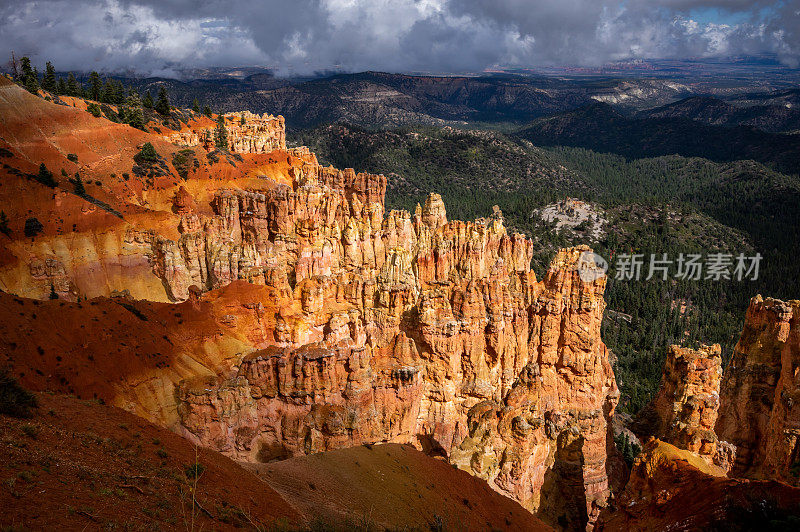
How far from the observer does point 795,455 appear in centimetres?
2162

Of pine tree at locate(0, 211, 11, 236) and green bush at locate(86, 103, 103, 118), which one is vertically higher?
green bush at locate(86, 103, 103, 118)

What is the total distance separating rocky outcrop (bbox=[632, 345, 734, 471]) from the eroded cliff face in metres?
3.11

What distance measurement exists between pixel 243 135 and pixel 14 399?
2459 inches

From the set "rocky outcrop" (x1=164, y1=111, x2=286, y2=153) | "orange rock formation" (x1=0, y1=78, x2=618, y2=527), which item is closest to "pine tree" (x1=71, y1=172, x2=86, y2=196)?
"orange rock formation" (x1=0, y1=78, x2=618, y2=527)

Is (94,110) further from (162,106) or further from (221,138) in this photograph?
(221,138)

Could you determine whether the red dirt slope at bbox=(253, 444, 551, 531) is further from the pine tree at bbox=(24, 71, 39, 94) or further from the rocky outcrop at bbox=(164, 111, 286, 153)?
the pine tree at bbox=(24, 71, 39, 94)

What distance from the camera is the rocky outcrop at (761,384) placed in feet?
94.3

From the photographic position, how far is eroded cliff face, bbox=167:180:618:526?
24266mm

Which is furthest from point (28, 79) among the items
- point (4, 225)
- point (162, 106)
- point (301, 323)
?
point (301, 323)

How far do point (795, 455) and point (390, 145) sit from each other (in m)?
147

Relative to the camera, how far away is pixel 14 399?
13750 millimetres

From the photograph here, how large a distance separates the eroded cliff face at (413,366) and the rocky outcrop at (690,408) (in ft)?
10.2

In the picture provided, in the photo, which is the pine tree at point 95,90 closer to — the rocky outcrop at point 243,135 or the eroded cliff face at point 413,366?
the rocky outcrop at point 243,135

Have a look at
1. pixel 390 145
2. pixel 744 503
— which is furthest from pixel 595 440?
pixel 390 145
